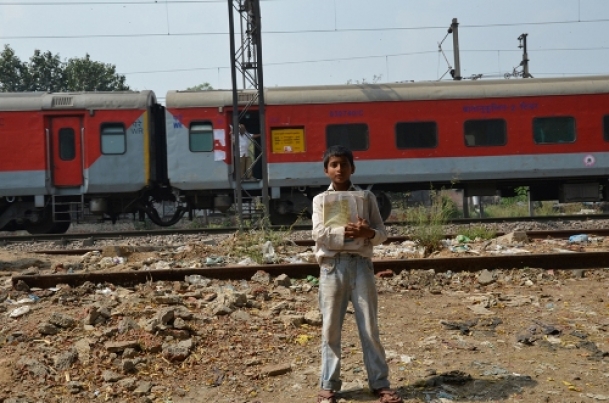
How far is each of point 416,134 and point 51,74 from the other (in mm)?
40151

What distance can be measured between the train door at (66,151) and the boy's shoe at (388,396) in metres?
13.0

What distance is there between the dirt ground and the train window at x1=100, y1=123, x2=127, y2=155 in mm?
9137

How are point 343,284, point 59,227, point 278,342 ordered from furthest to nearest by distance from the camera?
point 59,227 → point 278,342 → point 343,284

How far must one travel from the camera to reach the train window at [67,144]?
15.2 m

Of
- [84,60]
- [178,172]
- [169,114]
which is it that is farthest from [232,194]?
[84,60]

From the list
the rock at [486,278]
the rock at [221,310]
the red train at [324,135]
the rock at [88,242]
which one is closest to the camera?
the rock at [221,310]

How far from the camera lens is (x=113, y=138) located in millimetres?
15188

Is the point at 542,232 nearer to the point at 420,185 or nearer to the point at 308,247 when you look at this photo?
the point at 308,247

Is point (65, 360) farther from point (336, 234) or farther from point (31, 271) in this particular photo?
point (31, 271)

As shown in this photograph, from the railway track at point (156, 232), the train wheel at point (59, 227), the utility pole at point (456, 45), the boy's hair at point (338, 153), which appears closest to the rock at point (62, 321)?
the boy's hair at point (338, 153)

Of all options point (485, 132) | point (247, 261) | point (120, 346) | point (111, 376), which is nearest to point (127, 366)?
point (111, 376)

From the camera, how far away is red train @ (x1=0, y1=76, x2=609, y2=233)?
15.0 meters

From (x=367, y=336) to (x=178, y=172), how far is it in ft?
39.5

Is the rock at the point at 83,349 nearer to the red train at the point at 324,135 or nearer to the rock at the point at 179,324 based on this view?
the rock at the point at 179,324
